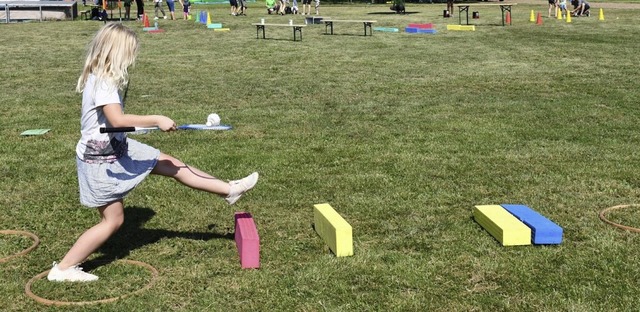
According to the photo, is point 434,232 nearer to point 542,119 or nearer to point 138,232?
point 138,232

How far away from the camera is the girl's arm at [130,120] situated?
16.8 ft

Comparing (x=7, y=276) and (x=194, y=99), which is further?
(x=194, y=99)

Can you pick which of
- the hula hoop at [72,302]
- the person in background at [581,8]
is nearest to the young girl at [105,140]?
the hula hoop at [72,302]

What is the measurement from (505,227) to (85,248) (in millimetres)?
3138

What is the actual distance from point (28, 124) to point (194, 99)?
10.7 feet

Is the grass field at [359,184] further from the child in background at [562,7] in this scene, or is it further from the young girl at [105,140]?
the child in background at [562,7]

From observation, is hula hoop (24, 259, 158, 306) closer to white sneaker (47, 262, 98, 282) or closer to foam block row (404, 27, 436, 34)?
white sneaker (47, 262, 98, 282)

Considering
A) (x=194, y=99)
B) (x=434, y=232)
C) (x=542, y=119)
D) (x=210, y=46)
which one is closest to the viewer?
(x=434, y=232)

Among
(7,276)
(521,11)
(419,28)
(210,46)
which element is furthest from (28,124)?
(521,11)

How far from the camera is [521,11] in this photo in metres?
40.1

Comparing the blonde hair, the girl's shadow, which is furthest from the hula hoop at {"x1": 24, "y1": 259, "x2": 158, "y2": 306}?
the blonde hair

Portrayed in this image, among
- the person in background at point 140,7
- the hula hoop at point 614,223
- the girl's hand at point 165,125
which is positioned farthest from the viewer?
the person in background at point 140,7

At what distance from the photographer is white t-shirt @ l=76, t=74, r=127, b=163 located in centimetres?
519

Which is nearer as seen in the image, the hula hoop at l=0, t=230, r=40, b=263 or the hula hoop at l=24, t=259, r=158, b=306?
the hula hoop at l=24, t=259, r=158, b=306
